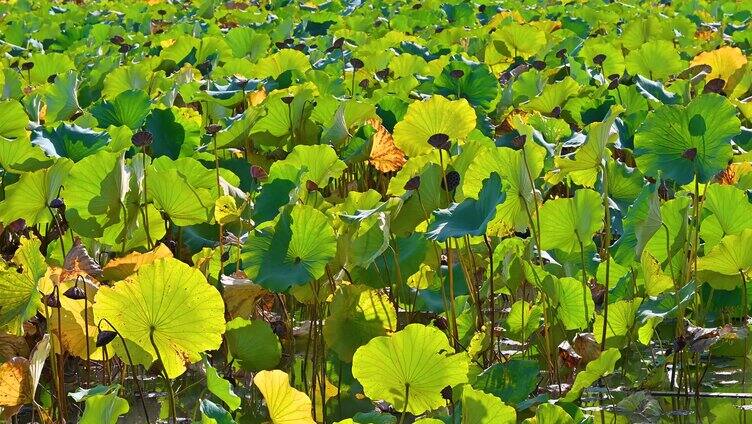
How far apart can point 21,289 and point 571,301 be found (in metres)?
0.80

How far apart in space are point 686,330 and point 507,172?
0.35m

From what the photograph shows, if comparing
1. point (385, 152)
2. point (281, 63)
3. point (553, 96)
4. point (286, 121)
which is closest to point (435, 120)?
point (385, 152)

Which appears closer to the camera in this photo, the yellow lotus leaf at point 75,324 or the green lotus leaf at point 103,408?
the green lotus leaf at point 103,408

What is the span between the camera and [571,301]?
1784mm

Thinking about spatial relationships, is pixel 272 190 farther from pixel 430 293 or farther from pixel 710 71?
pixel 710 71

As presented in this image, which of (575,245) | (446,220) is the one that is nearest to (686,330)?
(575,245)

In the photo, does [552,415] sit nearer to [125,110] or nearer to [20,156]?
[20,156]

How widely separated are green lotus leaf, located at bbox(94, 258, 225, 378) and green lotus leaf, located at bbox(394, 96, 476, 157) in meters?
0.74

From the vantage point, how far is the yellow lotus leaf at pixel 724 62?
3.08 meters

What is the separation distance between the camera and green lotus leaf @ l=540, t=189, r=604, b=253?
1.80m

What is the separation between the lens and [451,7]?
211 inches

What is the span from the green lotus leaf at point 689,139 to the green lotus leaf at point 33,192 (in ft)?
3.04

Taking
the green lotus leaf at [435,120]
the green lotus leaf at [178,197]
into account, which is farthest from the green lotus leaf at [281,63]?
the green lotus leaf at [178,197]

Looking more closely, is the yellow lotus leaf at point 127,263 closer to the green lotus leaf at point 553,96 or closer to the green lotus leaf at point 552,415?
the green lotus leaf at point 552,415
